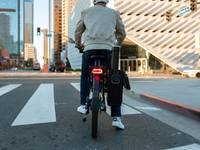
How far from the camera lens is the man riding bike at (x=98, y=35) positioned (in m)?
5.55

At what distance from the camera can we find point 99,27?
5633 millimetres

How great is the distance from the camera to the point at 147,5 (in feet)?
260

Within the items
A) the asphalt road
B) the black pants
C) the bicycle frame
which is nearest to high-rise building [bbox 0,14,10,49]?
the asphalt road

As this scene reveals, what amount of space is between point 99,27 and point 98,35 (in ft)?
0.40

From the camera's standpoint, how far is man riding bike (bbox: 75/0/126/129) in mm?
5548

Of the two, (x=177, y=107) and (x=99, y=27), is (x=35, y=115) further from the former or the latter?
(x=177, y=107)

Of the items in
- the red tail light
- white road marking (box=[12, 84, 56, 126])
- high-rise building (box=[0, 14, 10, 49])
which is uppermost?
high-rise building (box=[0, 14, 10, 49])

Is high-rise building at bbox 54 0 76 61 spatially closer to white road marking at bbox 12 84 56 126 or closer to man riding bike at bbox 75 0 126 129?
white road marking at bbox 12 84 56 126

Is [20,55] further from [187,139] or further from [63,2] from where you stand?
[187,139]

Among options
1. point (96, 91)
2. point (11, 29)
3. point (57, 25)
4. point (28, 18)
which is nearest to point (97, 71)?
Result: point (96, 91)

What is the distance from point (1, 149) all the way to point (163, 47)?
2978 inches

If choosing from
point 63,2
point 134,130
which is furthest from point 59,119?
point 63,2

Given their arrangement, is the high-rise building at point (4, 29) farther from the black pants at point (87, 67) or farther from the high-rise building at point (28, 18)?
the black pants at point (87, 67)

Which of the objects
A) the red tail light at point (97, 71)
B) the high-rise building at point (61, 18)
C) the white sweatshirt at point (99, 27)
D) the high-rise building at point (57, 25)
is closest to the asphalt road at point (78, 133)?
the red tail light at point (97, 71)
